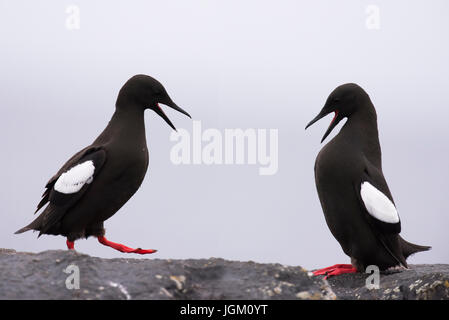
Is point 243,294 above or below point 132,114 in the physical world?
below

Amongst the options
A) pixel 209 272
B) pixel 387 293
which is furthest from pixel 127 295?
pixel 387 293

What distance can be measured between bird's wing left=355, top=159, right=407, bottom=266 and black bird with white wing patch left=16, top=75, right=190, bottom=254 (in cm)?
160

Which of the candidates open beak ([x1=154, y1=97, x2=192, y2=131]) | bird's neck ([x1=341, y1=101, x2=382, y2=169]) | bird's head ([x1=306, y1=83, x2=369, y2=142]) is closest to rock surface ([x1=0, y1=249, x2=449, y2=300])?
bird's neck ([x1=341, y1=101, x2=382, y2=169])

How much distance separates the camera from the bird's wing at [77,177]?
5.31m

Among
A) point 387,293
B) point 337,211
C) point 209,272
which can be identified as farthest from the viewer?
point 337,211

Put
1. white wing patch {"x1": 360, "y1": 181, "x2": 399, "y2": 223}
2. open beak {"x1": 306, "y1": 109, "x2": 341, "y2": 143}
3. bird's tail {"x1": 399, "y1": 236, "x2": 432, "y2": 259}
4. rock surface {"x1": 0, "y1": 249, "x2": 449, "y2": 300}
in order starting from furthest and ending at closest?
open beak {"x1": 306, "y1": 109, "x2": 341, "y2": 143} → bird's tail {"x1": 399, "y1": 236, "x2": 432, "y2": 259} → white wing patch {"x1": 360, "y1": 181, "x2": 399, "y2": 223} → rock surface {"x1": 0, "y1": 249, "x2": 449, "y2": 300}

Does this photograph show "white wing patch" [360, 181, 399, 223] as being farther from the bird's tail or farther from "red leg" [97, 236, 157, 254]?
"red leg" [97, 236, 157, 254]

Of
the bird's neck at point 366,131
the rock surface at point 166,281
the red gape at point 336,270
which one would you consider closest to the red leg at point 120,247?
the rock surface at point 166,281

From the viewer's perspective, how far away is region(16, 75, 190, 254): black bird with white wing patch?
5297 mm

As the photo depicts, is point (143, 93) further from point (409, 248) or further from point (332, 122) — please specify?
point (409, 248)

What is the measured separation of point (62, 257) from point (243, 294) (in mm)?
1117

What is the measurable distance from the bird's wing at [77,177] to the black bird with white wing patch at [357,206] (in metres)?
1.80
